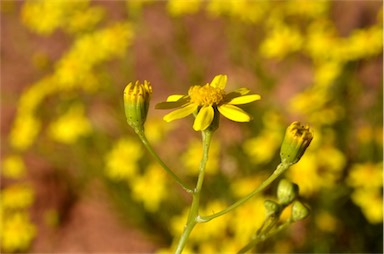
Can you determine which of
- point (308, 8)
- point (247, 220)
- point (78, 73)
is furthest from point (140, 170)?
point (308, 8)

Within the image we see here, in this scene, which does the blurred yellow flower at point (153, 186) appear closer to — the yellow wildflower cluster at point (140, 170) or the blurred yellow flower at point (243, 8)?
the yellow wildflower cluster at point (140, 170)

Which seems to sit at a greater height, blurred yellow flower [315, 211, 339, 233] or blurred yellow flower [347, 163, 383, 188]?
blurred yellow flower [347, 163, 383, 188]

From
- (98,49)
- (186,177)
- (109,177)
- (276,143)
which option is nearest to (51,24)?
(98,49)

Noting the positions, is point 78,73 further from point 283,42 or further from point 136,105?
point 136,105

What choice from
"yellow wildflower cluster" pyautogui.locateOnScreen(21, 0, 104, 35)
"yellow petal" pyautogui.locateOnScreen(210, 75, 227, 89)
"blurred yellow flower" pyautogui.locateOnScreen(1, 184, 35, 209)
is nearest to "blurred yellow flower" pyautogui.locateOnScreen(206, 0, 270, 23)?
"yellow wildflower cluster" pyautogui.locateOnScreen(21, 0, 104, 35)

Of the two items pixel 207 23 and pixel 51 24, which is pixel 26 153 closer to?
pixel 51 24

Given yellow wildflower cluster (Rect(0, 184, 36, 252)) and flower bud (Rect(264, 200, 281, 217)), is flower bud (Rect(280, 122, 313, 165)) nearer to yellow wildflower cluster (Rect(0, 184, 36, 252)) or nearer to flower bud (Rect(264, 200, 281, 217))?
flower bud (Rect(264, 200, 281, 217))

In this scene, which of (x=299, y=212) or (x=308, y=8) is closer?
(x=299, y=212)
